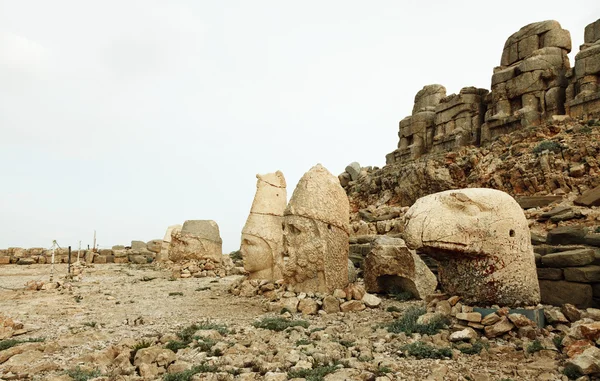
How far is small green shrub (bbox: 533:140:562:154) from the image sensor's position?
13350 mm

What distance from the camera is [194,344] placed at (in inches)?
166

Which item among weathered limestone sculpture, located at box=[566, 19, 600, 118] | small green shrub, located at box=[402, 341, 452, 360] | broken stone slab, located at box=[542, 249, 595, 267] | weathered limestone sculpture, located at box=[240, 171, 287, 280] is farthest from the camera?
weathered limestone sculpture, located at box=[566, 19, 600, 118]

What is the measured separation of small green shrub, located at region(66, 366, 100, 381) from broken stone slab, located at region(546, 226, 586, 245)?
6206 millimetres

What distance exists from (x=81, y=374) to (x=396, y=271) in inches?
183

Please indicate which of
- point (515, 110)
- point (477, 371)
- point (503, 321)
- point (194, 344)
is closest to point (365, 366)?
point (477, 371)

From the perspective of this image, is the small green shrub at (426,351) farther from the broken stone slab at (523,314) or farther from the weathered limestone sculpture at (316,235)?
the weathered limestone sculpture at (316,235)

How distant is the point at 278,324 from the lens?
493 cm

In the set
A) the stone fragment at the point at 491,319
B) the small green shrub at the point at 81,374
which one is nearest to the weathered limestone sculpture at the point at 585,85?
the stone fragment at the point at 491,319

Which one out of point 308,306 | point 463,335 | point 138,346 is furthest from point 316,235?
point 138,346

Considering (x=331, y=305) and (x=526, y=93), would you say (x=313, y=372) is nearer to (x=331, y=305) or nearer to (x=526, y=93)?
(x=331, y=305)

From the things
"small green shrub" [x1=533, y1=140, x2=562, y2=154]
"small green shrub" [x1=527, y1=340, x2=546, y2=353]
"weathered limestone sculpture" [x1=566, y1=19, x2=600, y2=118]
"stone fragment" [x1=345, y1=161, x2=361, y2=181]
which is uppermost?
"weathered limestone sculpture" [x1=566, y1=19, x2=600, y2=118]

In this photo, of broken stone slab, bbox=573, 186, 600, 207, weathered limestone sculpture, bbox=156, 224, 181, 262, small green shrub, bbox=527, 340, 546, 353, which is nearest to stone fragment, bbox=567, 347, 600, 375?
small green shrub, bbox=527, 340, 546, 353

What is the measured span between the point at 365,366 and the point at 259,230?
17.8ft

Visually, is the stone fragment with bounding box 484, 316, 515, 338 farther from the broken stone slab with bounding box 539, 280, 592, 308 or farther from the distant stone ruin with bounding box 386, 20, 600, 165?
the distant stone ruin with bounding box 386, 20, 600, 165
